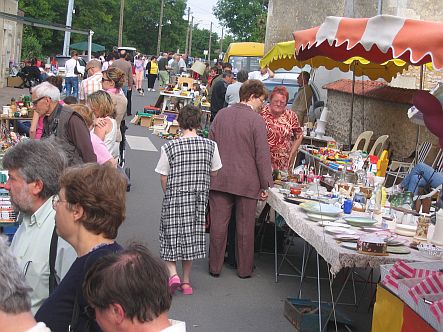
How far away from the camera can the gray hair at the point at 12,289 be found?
2590 millimetres

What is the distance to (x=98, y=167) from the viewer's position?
3703mm

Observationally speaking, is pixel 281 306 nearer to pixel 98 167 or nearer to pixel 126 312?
pixel 98 167

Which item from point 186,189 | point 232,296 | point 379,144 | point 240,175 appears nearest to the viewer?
point 186,189

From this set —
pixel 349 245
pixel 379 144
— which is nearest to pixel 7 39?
pixel 379 144

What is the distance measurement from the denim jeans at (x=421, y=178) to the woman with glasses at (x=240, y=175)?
2.70 meters

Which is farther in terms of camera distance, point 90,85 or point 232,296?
point 90,85

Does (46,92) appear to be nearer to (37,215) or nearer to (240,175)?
(240,175)

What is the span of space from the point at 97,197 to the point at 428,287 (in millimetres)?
2350

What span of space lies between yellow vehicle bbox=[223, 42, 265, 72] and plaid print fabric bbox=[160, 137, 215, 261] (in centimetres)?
3004

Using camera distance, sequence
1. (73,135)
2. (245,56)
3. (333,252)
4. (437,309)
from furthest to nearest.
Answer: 1. (245,56)
2. (73,135)
3. (333,252)
4. (437,309)

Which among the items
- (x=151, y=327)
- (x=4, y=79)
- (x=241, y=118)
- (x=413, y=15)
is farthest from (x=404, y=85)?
(x=4, y=79)

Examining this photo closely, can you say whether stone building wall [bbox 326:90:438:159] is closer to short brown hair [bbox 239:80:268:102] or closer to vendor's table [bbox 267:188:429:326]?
short brown hair [bbox 239:80:268:102]

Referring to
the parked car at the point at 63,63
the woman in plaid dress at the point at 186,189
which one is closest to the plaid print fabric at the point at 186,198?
the woman in plaid dress at the point at 186,189

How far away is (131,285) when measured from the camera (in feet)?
9.25
